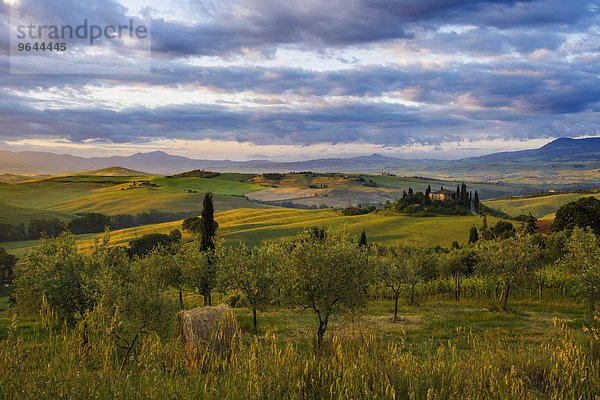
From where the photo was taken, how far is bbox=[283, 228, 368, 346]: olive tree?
2120cm

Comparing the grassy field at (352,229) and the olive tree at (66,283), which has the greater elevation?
the olive tree at (66,283)


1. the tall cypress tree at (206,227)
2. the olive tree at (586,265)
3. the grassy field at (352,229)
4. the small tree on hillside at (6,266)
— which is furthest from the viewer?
the grassy field at (352,229)

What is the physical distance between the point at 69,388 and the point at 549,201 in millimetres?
240281

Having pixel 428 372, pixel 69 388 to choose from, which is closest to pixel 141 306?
pixel 69 388

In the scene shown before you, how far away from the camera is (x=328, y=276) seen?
2127cm

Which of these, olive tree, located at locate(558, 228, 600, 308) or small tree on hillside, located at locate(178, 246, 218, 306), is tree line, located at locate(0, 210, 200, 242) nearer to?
small tree on hillside, located at locate(178, 246, 218, 306)

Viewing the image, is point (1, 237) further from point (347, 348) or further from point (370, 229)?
point (347, 348)

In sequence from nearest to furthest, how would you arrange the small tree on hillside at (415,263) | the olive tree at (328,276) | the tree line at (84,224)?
the olive tree at (328,276) < the small tree on hillside at (415,263) < the tree line at (84,224)

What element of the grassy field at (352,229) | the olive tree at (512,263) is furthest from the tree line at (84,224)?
the olive tree at (512,263)

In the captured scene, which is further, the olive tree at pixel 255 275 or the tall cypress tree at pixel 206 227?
the tall cypress tree at pixel 206 227

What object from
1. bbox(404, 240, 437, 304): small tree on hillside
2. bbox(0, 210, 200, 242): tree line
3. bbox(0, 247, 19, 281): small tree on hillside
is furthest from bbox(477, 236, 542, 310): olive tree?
bbox(0, 210, 200, 242): tree line

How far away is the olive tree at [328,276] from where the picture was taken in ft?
69.6

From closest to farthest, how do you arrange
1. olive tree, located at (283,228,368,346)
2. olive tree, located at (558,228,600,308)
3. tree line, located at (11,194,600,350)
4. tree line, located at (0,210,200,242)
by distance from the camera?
tree line, located at (11,194,600,350)
olive tree, located at (283,228,368,346)
olive tree, located at (558,228,600,308)
tree line, located at (0,210,200,242)

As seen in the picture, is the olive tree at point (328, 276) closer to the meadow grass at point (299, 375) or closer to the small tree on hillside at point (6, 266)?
the meadow grass at point (299, 375)
